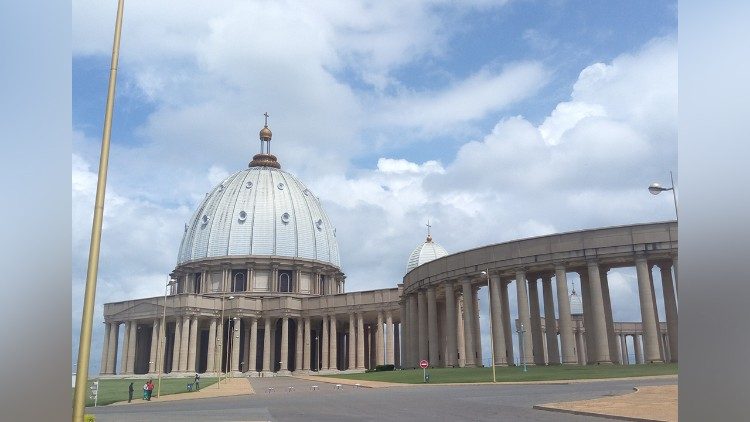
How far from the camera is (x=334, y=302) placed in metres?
105

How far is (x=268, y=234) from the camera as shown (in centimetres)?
11631

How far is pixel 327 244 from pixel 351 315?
24691 mm

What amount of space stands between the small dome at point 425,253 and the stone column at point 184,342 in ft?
152

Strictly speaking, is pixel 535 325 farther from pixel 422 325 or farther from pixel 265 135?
pixel 265 135

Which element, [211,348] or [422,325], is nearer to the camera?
[422,325]

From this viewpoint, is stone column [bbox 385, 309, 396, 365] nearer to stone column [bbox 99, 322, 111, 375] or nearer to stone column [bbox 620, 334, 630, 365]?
stone column [bbox 620, 334, 630, 365]

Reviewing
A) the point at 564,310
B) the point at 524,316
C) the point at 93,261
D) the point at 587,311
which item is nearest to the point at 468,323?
the point at 524,316

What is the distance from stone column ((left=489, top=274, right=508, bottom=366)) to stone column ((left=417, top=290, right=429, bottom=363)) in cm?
1145

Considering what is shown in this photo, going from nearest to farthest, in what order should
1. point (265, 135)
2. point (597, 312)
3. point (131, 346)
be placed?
point (597, 312)
point (131, 346)
point (265, 135)

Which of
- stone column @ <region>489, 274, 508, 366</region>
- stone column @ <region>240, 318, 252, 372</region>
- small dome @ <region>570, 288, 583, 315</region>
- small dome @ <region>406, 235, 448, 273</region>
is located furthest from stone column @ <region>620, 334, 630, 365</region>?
stone column @ <region>240, 318, 252, 372</region>

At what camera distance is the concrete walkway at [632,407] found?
17.0m

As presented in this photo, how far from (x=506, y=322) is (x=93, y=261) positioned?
55.5 metres

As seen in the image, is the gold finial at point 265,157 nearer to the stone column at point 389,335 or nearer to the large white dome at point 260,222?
the large white dome at point 260,222

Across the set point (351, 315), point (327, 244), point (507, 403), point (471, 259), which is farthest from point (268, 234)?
point (507, 403)
